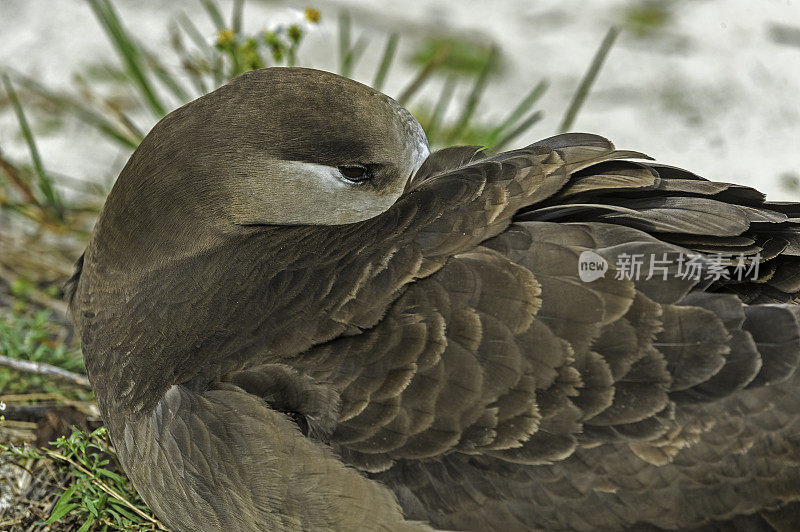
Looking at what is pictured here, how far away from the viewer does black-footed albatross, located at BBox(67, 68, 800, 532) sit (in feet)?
6.84

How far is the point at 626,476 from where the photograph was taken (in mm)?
2080

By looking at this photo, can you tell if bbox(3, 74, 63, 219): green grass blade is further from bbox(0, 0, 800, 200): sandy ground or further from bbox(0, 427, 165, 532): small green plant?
bbox(0, 427, 165, 532): small green plant

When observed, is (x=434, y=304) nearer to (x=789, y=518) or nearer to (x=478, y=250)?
(x=478, y=250)

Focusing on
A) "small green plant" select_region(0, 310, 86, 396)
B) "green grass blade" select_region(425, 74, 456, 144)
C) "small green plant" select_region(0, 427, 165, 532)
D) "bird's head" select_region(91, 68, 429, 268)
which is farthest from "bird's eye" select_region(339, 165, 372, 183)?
"green grass blade" select_region(425, 74, 456, 144)

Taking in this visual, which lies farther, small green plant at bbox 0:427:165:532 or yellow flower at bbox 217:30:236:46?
yellow flower at bbox 217:30:236:46

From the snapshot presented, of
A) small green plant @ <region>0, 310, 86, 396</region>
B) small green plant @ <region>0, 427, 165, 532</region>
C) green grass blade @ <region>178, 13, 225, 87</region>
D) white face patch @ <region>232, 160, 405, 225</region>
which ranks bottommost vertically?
small green plant @ <region>0, 310, 86, 396</region>

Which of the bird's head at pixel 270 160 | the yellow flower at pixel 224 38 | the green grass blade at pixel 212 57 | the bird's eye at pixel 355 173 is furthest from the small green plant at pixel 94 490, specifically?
the green grass blade at pixel 212 57

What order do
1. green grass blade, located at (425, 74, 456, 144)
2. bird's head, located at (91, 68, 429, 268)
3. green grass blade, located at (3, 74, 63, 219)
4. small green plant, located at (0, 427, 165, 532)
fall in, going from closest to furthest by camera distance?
bird's head, located at (91, 68, 429, 268)
small green plant, located at (0, 427, 165, 532)
green grass blade, located at (3, 74, 63, 219)
green grass blade, located at (425, 74, 456, 144)

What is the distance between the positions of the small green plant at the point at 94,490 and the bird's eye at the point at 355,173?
1.17 meters

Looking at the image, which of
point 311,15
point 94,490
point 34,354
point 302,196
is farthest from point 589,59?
point 94,490

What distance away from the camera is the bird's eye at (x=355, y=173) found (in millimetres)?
2570

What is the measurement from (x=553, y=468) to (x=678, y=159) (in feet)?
10.1

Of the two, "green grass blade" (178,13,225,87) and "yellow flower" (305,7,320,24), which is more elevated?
"yellow flower" (305,7,320,24)

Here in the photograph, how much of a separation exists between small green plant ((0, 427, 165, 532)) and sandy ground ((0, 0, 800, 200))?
2097 mm
